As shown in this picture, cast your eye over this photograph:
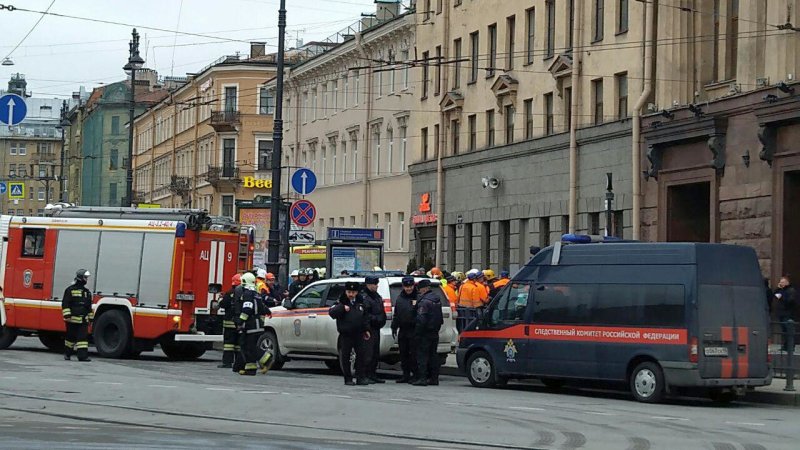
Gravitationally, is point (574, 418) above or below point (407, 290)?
below

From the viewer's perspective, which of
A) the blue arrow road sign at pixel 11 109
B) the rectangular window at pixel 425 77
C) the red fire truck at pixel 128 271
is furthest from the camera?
the rectangular window at pixel 425 77

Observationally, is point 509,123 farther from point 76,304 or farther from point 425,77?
point 76,304

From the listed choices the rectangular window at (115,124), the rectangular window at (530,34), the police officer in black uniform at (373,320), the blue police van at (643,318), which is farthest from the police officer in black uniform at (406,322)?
the rectangular window at (115,124)

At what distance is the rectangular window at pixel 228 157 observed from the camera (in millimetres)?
87812

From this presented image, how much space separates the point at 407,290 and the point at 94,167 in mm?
106787

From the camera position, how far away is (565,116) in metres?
44.9

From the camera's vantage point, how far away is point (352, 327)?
23812 millimetres

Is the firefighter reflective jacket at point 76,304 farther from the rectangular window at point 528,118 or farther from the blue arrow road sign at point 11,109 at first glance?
the rectangular window at point 528,118

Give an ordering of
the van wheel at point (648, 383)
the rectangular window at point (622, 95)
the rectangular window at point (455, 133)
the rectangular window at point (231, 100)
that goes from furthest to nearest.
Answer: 1. the rectangular window at point (231, 100)
2. the rectangular window at point (455, 133)
3. the rectangular window at point (622, 95)
4. the van wheel at point (648, 383)

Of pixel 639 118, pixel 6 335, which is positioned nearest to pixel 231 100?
pixel 639 118

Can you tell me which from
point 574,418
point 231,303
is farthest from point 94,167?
point 574,418

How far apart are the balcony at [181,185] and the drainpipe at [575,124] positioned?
52.6 m

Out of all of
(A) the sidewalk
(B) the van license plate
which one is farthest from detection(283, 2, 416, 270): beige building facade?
(B) the van license plate

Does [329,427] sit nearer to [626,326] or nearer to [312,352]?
[626,326]
